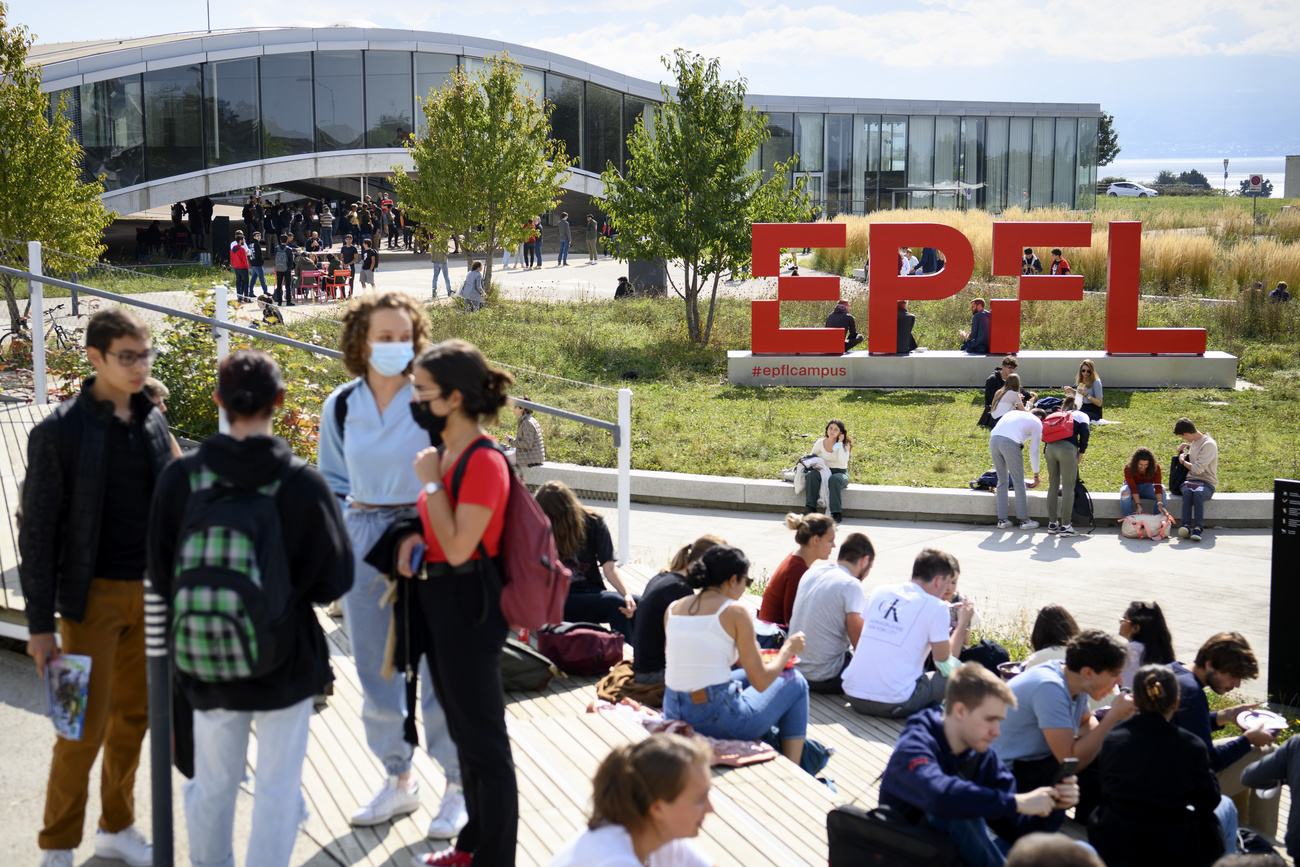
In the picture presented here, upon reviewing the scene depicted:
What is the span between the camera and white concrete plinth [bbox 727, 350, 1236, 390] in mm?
19750

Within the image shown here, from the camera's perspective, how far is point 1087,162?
174ft

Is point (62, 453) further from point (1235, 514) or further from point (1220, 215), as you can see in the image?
point (1220, 215)

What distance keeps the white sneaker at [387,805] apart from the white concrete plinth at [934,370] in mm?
16004

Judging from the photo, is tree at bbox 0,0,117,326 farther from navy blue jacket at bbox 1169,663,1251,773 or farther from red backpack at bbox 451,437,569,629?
navy blue jacket at bbox 1169,663,1251,773

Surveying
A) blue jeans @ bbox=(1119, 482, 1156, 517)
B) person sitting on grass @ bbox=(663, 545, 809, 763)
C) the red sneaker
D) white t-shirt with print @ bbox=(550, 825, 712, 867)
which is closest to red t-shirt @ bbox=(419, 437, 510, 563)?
white t-shirt with print @ bbox=(550, 825, 712, 867)

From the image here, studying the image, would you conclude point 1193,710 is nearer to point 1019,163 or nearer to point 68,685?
point 68,685

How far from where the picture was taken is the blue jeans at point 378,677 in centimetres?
409

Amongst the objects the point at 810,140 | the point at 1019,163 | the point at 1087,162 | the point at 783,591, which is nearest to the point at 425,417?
the point at 783,591

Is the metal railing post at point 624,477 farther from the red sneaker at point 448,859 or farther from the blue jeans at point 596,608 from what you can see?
the red sneaker at point 448,859

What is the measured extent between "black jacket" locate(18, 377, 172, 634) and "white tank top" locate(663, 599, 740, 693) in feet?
8.62

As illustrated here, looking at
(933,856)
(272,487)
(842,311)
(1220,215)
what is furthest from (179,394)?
(1220,215)

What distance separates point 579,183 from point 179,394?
3334 centimetres

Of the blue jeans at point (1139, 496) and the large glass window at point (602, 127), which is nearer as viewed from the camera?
the blue jeans at point (1139, 496)

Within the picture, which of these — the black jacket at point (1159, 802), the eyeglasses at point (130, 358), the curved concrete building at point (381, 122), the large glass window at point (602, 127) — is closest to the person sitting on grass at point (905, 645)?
the black jacket at point (1159, 802)
